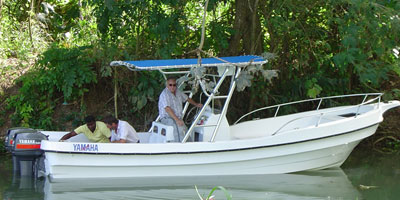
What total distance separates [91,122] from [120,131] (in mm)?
452

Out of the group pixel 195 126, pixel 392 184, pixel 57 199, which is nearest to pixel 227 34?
pixel 195 126

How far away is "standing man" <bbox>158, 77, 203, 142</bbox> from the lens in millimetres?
9211

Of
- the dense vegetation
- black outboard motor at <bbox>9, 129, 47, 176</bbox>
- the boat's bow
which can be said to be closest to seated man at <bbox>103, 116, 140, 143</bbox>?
black outboard motor at <bbox>9, 129, 47, 176</bbox>

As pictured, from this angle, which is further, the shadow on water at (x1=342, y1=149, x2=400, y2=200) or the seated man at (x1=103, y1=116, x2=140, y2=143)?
the seated man at (x1=103, y1=116, x2=140, y2=143)

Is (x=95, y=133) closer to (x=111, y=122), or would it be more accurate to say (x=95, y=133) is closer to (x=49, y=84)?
(x=111, y=122)

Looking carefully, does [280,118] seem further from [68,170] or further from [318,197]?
[68,170]

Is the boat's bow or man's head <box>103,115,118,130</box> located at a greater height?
the boat's bow

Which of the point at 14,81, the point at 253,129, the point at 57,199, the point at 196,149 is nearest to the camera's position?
the point at 57,199

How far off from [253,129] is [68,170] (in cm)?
329

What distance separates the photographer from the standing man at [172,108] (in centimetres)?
921

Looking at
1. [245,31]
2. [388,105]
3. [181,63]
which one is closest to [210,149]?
[181,63]

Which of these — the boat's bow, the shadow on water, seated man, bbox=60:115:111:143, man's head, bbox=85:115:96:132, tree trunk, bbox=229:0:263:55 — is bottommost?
the shadow on water

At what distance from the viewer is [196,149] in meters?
8.88

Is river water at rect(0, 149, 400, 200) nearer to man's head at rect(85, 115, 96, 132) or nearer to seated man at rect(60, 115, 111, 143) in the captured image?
seated man at rect(60, 115, 111, 143)
